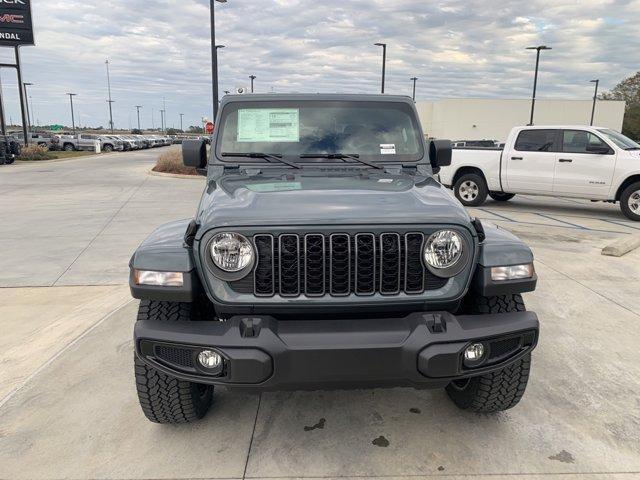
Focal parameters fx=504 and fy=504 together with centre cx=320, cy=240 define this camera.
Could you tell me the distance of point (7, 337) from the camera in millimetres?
4207

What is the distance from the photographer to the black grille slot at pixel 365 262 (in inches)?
94.7

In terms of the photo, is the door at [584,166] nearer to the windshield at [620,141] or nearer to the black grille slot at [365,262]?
the windshield at [620,141]

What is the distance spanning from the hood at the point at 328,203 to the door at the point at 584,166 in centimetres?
813

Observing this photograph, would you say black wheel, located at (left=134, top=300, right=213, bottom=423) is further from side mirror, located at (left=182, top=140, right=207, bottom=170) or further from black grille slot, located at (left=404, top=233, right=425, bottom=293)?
side mirror, located at (left=182, top=140, right=207, bottom=170)

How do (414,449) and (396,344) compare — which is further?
(414,449)

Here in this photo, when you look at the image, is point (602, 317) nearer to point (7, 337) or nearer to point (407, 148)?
point (407, 148)

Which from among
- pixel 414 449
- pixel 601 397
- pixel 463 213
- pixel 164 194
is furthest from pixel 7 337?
pixel 164 194

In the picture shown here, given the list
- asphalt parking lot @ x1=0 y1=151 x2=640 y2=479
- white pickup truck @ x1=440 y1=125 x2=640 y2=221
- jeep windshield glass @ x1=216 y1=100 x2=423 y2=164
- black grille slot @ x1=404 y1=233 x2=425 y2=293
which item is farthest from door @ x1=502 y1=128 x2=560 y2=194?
black grille slot @ x1=404 y1=233 x2=425 y2=293

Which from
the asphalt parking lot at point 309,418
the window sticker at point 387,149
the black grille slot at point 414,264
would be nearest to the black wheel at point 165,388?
the asphalt parking lot at point 309,418

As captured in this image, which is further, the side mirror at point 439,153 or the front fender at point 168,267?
the side mirror at point 439,153

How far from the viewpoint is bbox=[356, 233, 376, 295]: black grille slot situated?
2404 mm

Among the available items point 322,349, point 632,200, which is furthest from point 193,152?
point 632,200

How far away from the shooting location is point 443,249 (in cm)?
247

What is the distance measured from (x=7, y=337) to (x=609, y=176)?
10068 millimetres
